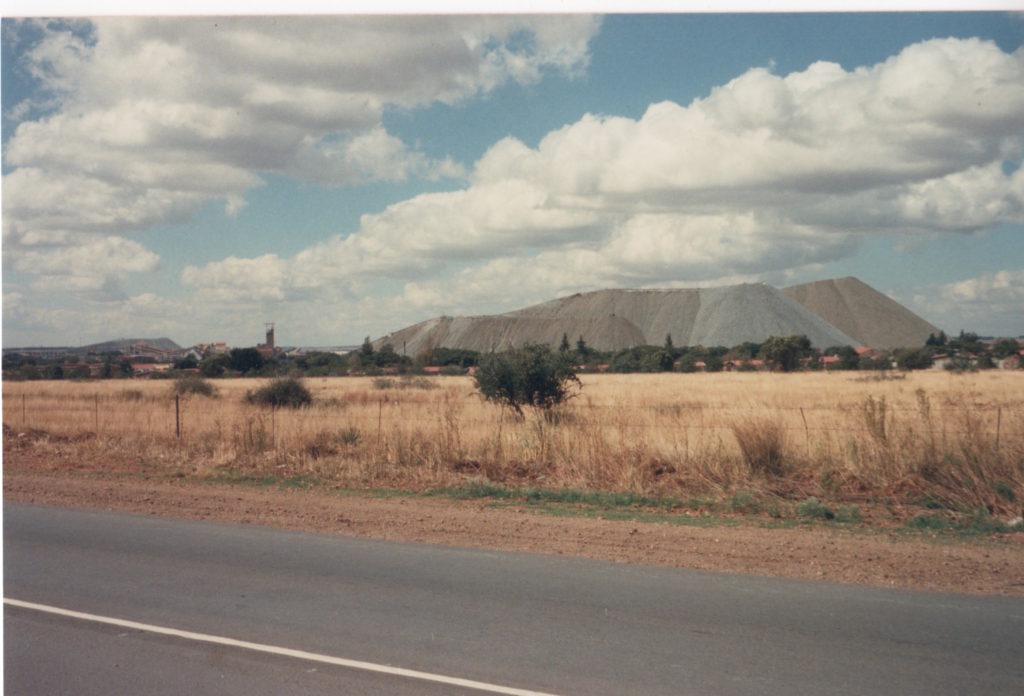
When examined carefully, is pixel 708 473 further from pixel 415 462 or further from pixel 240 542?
pixel 240 542

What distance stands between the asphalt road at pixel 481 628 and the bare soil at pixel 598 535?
68 cm

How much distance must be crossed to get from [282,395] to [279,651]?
29849mm

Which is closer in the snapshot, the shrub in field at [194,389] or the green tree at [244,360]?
the shrub in field at [194,389]

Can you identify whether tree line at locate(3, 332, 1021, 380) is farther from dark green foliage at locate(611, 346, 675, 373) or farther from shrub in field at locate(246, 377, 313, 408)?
shrub in field at locate(246, 377, 313, 408)

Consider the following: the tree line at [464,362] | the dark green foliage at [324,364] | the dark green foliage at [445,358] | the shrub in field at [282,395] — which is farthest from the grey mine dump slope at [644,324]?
the shrub in field at [282,395]

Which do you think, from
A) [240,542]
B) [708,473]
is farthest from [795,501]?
[240,542]

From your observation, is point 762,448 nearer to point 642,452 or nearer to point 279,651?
point 642,452

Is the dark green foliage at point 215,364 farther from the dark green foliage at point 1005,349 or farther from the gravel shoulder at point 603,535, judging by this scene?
the dark green foliage at point 1005,349

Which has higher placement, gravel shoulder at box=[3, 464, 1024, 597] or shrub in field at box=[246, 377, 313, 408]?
shrub in field at box=[246, 377, 313, 408]

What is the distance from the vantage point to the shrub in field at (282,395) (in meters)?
34.2

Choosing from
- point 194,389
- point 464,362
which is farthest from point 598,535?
point 464,362

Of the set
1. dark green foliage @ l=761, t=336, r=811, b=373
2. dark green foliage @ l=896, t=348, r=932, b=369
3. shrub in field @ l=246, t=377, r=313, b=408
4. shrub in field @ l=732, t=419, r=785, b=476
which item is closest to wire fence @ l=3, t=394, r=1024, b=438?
shrub in field @ l=732, t=419, r=785, b=476

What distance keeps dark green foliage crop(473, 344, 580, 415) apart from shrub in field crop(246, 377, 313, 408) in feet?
40.1

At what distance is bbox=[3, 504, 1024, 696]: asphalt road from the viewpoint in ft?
17.5
